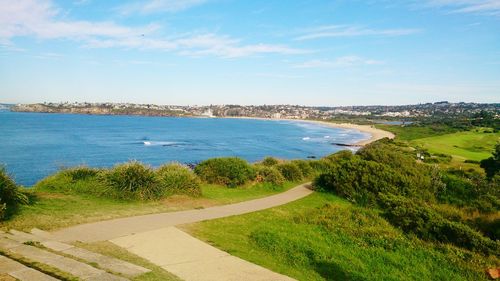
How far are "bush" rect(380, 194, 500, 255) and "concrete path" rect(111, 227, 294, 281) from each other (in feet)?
21.7

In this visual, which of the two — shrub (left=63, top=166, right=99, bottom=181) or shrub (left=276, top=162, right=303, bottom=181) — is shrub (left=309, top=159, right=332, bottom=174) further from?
shrub (left=63, top=166, right=99, bottom=181)

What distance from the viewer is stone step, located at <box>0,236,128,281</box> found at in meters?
6.37

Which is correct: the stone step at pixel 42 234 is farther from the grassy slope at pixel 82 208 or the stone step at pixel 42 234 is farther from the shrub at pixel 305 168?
the shrub at pixel 305 168

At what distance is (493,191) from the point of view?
822 inches

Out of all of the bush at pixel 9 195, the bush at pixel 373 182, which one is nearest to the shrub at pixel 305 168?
the bush at pixel 373 182

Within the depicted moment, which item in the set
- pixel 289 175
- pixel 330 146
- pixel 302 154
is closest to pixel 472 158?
pixel 302 154

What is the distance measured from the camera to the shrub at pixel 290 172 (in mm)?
24484

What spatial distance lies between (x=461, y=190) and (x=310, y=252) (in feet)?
47.9

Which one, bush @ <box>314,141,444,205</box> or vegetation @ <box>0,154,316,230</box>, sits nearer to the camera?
vegetation @ <box>0,154,316,230</box>

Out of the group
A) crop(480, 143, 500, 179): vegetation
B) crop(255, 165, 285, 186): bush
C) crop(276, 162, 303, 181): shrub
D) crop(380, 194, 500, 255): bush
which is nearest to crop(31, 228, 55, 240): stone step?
crop(380, 194, 500, 255): bush

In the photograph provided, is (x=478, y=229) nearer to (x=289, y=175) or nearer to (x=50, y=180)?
(x=289, y=175)

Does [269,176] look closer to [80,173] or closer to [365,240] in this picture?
[80,173]

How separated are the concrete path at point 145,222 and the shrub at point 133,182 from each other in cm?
203

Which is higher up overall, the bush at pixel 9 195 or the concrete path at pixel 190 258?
the bush at pixel 9 195
